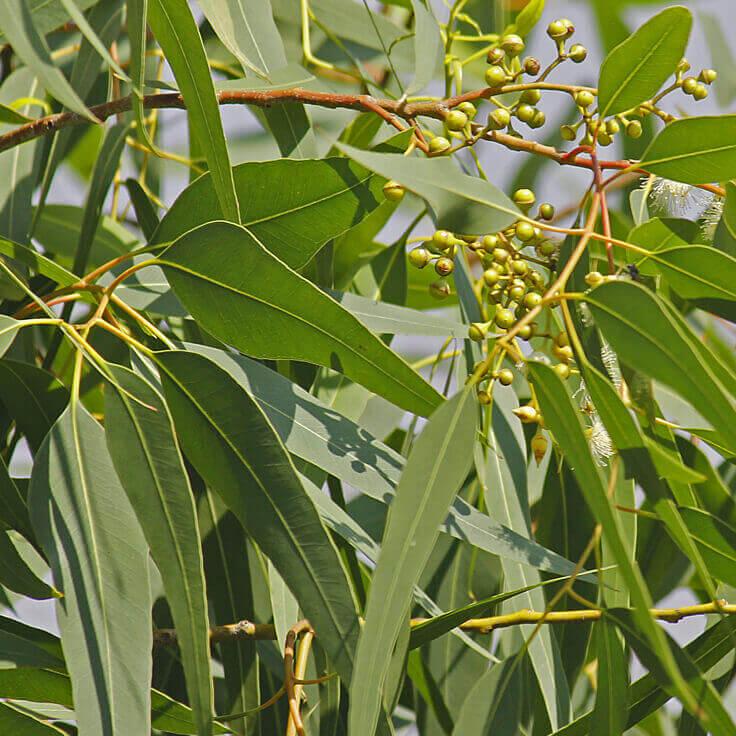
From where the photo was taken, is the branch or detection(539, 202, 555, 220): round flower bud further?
the branch

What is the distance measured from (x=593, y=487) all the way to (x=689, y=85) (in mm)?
397

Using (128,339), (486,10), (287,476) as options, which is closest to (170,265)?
(128,339)

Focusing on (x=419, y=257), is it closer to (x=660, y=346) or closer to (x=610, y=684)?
(x=660, y=346)

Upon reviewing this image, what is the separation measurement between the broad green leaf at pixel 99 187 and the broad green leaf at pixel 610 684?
24.6 inches

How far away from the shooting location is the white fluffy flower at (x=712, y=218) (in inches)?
34.8

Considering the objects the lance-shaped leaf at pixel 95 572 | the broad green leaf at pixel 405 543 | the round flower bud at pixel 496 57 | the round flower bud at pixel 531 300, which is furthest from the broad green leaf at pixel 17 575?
the round flower bud at pixel 496 57

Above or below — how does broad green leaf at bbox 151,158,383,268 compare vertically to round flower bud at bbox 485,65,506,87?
below

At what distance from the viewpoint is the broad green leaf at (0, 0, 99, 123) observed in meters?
0.62

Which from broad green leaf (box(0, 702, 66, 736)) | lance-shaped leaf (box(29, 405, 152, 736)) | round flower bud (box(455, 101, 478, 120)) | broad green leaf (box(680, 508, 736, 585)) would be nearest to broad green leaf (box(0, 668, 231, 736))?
broad green leaf (box(0, 702, 66, 736))

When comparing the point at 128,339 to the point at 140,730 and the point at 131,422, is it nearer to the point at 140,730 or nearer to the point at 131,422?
the point at 131,422

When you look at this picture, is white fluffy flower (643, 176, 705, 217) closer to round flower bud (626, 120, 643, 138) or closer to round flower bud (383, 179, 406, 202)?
round flower bud (626, 120, 643, 138)

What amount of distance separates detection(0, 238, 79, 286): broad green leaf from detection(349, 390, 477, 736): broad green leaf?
1.32ft

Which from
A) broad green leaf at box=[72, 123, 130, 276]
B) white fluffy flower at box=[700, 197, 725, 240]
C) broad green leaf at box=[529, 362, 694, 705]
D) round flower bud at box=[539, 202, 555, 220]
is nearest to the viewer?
broad green leaf at box=[529, 362, 694, 705]

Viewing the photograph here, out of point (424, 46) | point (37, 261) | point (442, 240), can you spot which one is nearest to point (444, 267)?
point (442, 240)
